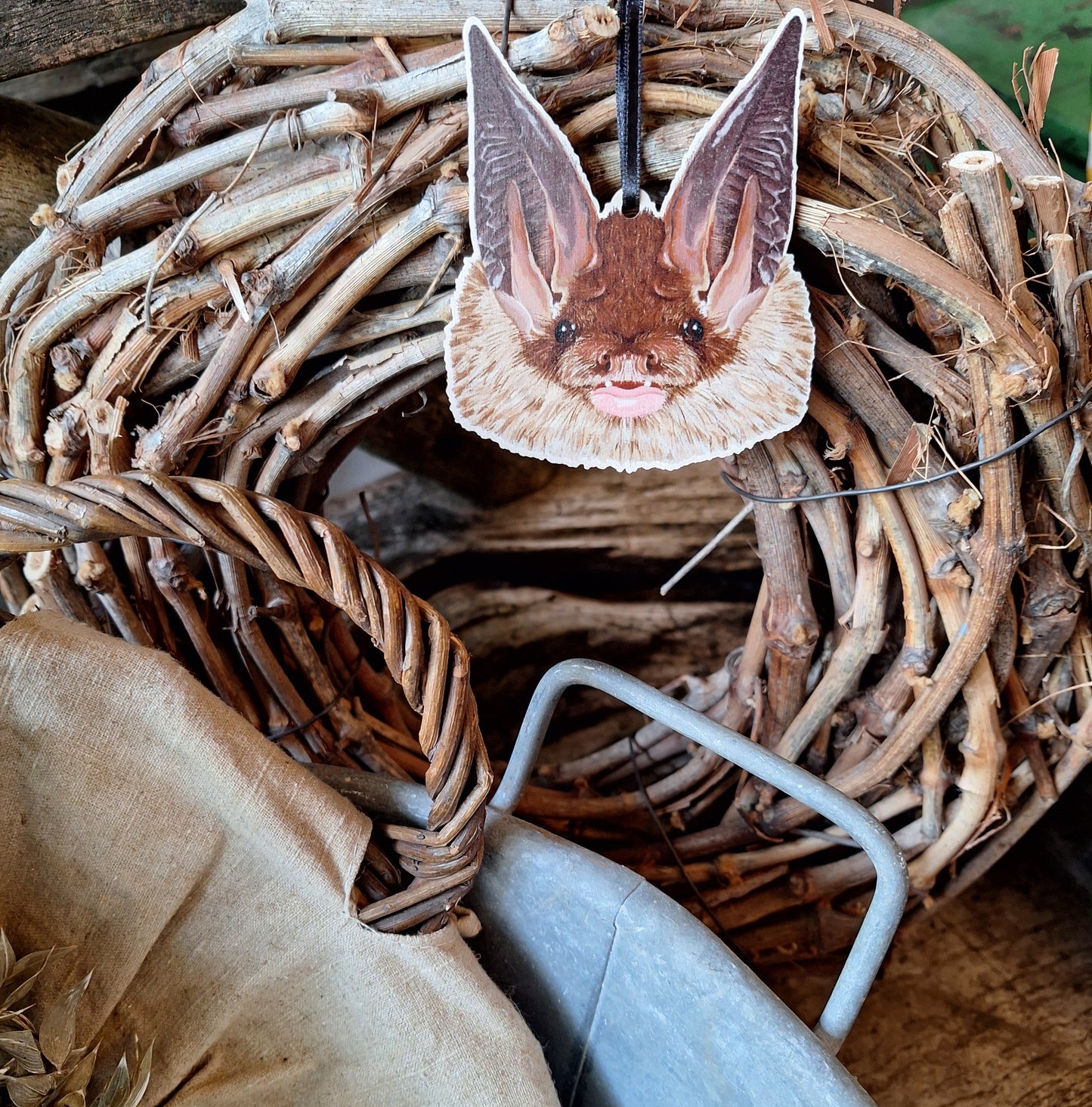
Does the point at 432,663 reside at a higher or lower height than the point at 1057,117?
lower

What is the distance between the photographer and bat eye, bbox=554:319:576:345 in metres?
0.64

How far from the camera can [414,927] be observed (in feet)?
2.11

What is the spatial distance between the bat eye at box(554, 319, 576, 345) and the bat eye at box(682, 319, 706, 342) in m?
0.07

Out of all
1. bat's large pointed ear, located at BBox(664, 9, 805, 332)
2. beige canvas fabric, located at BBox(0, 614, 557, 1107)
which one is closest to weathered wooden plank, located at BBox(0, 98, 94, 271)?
beige canvas fabric, located at BBox(0, 614, 557, 1107)

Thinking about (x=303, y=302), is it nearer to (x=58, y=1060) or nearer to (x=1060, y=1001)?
(x=58, y=1060)

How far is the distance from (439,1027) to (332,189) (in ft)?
1.82

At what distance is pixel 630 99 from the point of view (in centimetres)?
56

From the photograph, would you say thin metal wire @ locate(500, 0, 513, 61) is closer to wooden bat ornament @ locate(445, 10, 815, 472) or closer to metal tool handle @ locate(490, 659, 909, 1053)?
wooden bat ornament @ locate(445, 10, 815, 472)

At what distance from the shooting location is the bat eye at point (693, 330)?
630 millimetres

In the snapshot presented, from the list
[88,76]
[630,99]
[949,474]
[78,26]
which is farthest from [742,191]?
[88,76]

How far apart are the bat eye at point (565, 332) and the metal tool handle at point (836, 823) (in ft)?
0.72

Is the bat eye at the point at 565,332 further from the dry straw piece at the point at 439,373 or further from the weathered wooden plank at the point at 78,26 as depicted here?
the weathered wooden plank at the point at 78,26

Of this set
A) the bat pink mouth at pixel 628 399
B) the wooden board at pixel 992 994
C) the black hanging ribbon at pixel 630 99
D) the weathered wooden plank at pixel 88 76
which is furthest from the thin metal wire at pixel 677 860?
the weathered wooden plank at pixel 88 76

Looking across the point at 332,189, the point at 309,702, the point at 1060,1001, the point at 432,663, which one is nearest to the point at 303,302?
the point at 332,189
